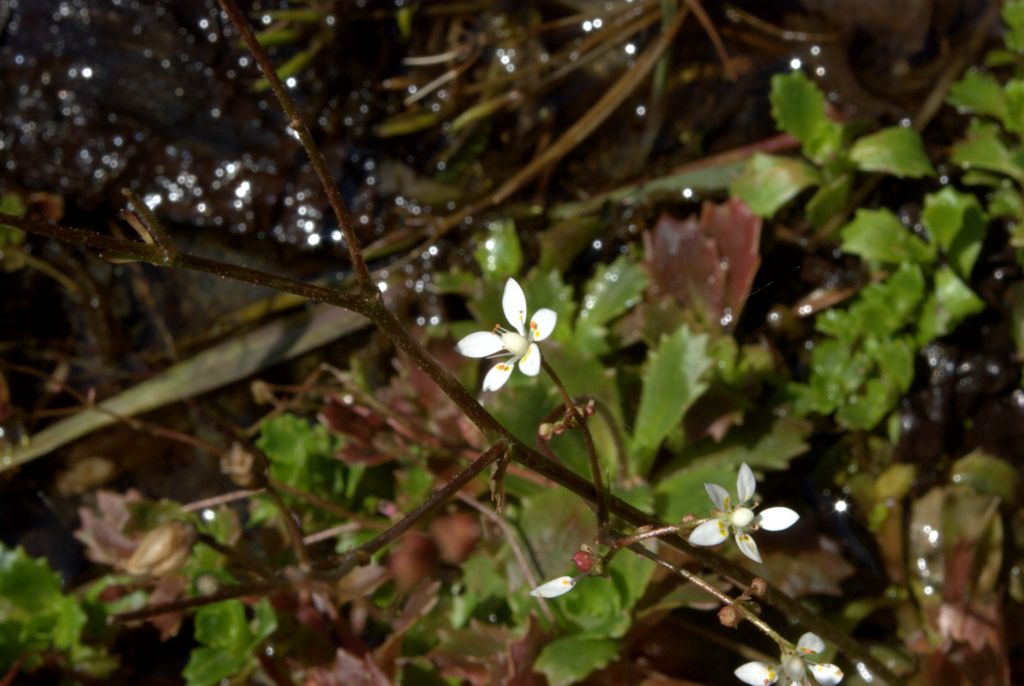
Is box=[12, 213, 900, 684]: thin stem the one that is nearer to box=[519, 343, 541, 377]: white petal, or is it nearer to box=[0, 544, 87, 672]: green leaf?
box=[519, 343, 541, 377]: white petal

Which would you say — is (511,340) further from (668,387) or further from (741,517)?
(668,387)

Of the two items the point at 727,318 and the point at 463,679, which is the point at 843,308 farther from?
the point at 463,679

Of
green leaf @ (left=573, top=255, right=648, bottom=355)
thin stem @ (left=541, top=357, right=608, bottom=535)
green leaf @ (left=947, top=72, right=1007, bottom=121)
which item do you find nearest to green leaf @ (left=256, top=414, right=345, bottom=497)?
green leaf @ (left=573, top=255, right=648, bottom=355)

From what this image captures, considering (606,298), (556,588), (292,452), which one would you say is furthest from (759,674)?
(292,452)

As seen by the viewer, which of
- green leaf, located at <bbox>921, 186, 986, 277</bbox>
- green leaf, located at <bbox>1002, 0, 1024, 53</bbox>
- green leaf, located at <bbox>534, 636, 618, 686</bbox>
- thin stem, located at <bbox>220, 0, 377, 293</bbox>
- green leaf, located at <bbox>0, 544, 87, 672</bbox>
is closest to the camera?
thin stem, located at <bbox>220, 0, 377, 293</bbox>

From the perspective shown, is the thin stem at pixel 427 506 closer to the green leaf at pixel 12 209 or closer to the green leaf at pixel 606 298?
the green leaf at pixel 606 298

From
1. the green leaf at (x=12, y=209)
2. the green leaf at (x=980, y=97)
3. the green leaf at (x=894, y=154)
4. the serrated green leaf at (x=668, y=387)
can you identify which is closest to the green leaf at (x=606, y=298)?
the serrated green leaf at (x=668, y=387)
